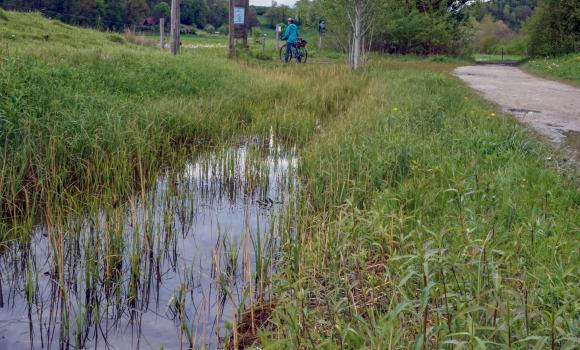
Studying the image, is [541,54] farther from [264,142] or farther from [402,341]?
[402,341]

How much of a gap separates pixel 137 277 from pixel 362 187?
7.05 feet

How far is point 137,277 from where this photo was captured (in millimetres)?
3926

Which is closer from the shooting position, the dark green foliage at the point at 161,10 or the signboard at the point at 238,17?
the signboard at the point at 238,17

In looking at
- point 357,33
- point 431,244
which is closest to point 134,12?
point 357,33

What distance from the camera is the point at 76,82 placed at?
8227 millimetres

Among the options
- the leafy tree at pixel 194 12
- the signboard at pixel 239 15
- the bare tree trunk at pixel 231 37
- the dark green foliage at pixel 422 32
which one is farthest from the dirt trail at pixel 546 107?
the leafy tree at pixel 194 12

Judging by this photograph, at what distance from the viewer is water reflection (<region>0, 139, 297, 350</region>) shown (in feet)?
11.0

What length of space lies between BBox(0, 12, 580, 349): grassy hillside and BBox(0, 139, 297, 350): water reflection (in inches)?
9.9

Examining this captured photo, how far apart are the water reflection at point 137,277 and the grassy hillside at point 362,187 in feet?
0.82

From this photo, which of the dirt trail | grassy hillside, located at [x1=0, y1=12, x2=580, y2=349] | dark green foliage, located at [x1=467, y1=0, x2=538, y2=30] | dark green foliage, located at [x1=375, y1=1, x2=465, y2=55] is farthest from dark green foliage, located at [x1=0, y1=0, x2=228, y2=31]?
dark green foliage, located at [x1=467, y1=0, x2=538, y2=30]

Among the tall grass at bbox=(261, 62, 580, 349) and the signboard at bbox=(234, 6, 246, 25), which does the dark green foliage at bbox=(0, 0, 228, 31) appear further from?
the tall grass at bbox=(261, 62, 580, 349)

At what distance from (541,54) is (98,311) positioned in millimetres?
34414

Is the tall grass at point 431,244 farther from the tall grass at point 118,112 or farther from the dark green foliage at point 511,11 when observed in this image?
the dark green foliage at point 511,11

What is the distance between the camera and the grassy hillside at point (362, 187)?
2775mm
